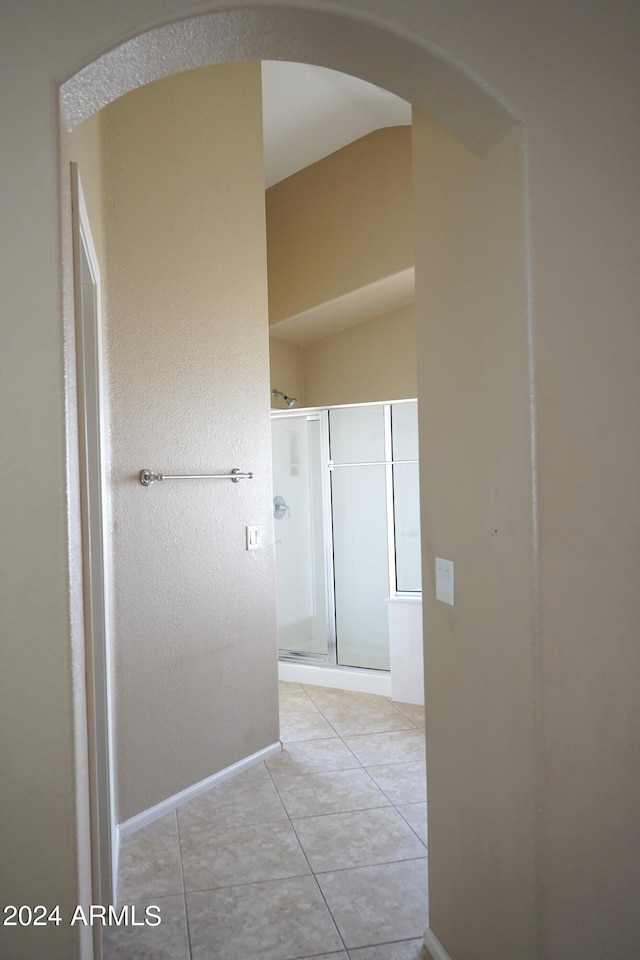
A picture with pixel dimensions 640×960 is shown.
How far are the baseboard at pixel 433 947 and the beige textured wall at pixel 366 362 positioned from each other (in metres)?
3.52

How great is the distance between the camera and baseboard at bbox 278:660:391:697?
14.0 feet

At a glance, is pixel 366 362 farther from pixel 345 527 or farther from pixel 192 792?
pixel 192 792

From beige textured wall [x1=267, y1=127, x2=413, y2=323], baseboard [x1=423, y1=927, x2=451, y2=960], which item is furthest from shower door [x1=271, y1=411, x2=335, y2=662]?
baseboard [x1=423, y1=927, x2=451, y2=960]

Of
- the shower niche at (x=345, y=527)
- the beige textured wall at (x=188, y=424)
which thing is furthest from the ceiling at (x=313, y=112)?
the shower niche at (x=345, y=527)

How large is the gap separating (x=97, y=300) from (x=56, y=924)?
5.87 feet

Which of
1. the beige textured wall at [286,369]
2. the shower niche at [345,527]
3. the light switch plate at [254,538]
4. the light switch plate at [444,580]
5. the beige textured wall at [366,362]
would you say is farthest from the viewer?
the beige textured wall at [286,369]

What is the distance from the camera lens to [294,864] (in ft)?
7.79

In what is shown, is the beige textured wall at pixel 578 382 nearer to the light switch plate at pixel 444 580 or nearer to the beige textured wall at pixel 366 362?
the light switch plate at pixel 444 580

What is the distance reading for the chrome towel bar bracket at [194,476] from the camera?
2.69 m

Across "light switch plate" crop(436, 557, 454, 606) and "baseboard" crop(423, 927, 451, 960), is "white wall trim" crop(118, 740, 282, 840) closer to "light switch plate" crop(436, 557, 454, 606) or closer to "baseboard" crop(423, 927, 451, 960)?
"baseboard" crop(423, 927, 451, 960)

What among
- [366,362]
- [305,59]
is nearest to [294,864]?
[305,59]

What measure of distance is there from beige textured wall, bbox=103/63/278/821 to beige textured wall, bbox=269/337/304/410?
67.1 inches

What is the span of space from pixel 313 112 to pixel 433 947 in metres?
4.01

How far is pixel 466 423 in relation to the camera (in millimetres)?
1677
